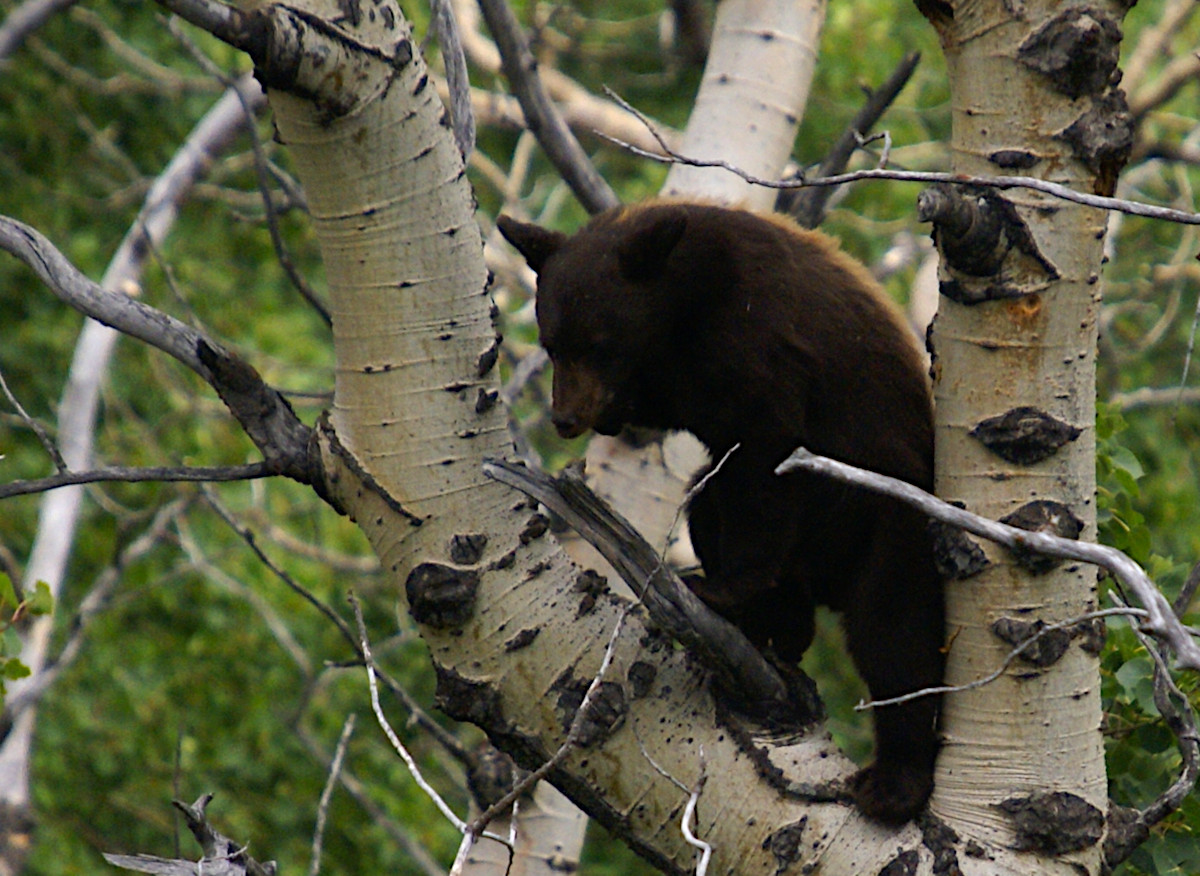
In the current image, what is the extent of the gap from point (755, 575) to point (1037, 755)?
2.30ft

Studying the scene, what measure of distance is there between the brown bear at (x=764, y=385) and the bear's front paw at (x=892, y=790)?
0.11m

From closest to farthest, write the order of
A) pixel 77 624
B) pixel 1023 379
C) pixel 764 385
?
pixel 1023 379 < pixel 764 385 < pixel 77 624

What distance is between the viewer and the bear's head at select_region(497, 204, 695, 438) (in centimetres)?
268

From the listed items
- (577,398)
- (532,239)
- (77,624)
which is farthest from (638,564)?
(77,624)

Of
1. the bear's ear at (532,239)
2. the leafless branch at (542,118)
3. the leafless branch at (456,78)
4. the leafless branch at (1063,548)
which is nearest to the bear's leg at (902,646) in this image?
the leafless branch at (1063,548)

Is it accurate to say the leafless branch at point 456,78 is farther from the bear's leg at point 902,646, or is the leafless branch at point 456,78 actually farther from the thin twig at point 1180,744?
the thin twig at point 1180,744

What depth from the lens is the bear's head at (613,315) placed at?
268 cm

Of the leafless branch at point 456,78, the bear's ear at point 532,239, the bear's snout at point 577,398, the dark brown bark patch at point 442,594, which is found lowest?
the dark brown bark patch at point 442,594

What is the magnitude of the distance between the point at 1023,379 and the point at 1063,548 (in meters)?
0.63

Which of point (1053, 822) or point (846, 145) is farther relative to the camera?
point (846, 145)

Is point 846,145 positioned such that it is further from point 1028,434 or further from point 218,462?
point 218,462

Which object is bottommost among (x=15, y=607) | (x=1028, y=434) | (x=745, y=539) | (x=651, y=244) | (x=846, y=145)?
(x=15, y=607)

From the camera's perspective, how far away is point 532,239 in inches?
114

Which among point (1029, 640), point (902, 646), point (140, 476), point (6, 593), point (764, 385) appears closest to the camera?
point (1029, 640)
